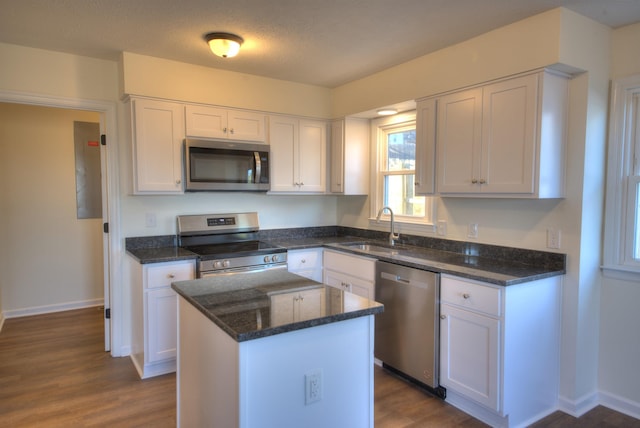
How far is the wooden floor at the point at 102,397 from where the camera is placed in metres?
2.40

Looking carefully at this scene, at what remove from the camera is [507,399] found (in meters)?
2.28

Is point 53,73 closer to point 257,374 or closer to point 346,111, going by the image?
point 346,111

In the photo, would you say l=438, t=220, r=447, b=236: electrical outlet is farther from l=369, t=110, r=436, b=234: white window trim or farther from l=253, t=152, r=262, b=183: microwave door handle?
l=253, t=152, r=262, b=183: microwave door handle

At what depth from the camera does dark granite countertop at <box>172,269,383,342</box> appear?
1.41 meters

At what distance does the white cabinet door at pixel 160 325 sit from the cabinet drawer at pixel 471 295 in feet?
6.51

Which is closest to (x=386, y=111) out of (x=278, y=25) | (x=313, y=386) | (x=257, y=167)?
(x=257, y=167)

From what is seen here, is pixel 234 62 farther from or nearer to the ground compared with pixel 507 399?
farther from the ground

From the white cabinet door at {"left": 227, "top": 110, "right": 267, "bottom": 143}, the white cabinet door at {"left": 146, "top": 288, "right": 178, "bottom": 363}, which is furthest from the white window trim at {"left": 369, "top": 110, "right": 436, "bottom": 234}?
the white cabinet door at {"left": 146, "top": 288, "right": 178, "bottom": 363}

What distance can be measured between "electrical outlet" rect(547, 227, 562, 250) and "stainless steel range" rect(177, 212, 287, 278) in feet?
6.60

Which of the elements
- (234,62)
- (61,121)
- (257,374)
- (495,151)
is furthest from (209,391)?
(61,121)

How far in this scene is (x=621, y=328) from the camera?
8.29 feet

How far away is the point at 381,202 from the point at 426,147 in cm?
107

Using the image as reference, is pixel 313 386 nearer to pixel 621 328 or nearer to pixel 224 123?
pixel 621 328

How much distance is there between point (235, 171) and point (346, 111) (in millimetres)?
1256
